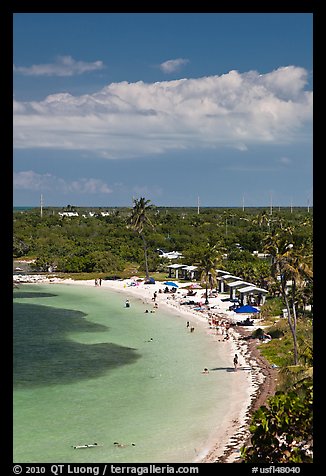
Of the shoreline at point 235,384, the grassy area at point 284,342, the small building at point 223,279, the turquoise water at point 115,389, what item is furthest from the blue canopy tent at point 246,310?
the small building at point 223,279

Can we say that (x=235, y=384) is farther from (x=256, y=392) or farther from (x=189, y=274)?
(x=189, y=274)

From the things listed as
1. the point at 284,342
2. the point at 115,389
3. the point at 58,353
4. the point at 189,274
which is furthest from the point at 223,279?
the point at 115,389

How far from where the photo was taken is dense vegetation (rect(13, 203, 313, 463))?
1400 centimetres

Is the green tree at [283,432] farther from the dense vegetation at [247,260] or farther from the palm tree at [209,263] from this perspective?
the palm tree at [209,263]

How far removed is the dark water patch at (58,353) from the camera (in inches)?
1147

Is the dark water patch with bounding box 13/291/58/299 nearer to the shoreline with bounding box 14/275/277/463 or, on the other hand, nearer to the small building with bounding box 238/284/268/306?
the shoreline with bounding box 14/275/277/463

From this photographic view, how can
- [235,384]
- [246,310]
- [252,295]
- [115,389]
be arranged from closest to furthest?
1. [235,384]
2. [115,389]
3. [246,310]
4. [252,295]

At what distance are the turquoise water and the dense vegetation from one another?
3711mm

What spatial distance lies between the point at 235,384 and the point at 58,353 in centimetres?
1453

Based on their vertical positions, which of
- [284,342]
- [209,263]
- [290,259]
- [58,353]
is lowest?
[58,353]

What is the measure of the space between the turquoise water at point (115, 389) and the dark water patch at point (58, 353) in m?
0.07

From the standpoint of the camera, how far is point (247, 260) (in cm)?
6594

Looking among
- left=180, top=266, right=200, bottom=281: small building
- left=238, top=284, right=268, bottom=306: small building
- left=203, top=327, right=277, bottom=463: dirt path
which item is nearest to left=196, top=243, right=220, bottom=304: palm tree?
left=238, top=284, right=268, bottom=306: small building
